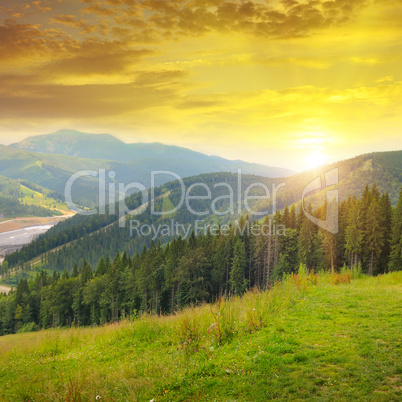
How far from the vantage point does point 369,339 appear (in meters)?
8.95

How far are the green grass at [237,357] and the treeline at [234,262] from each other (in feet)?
106

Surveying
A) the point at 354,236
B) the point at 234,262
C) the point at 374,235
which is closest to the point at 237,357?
the point at 374,235

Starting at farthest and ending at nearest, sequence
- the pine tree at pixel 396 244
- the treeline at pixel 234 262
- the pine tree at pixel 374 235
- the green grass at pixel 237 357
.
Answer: the treeline at pixel 234 262 < the pine tree at pixel 374 235 < the pine tree at pixel 396 244 < the green grass at pixel 237 357

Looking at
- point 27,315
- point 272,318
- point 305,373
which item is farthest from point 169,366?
point 27,315

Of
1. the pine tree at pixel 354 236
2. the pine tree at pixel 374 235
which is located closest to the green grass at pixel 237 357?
the pine tree at pixel 374 235

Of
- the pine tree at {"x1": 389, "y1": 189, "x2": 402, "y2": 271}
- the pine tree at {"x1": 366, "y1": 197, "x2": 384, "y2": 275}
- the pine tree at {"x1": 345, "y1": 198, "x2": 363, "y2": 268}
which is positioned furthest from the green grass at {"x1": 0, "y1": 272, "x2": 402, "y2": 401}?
the pine tree at {"x1": 345, "y1": 198, "x2": 363, "y2": 268}

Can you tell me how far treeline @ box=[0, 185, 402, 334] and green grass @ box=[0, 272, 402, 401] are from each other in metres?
32.4

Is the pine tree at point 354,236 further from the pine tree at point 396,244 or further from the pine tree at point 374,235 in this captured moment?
the pine tree at point 396,244

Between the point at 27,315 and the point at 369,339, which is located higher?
the point at 369,339

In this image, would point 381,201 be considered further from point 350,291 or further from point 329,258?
point 350,291

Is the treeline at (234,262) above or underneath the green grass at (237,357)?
underneath

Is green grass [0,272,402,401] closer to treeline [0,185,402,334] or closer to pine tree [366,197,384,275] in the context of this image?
treeline [0,185,402,334]

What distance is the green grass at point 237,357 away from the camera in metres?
6.98

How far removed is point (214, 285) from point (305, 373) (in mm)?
55539
